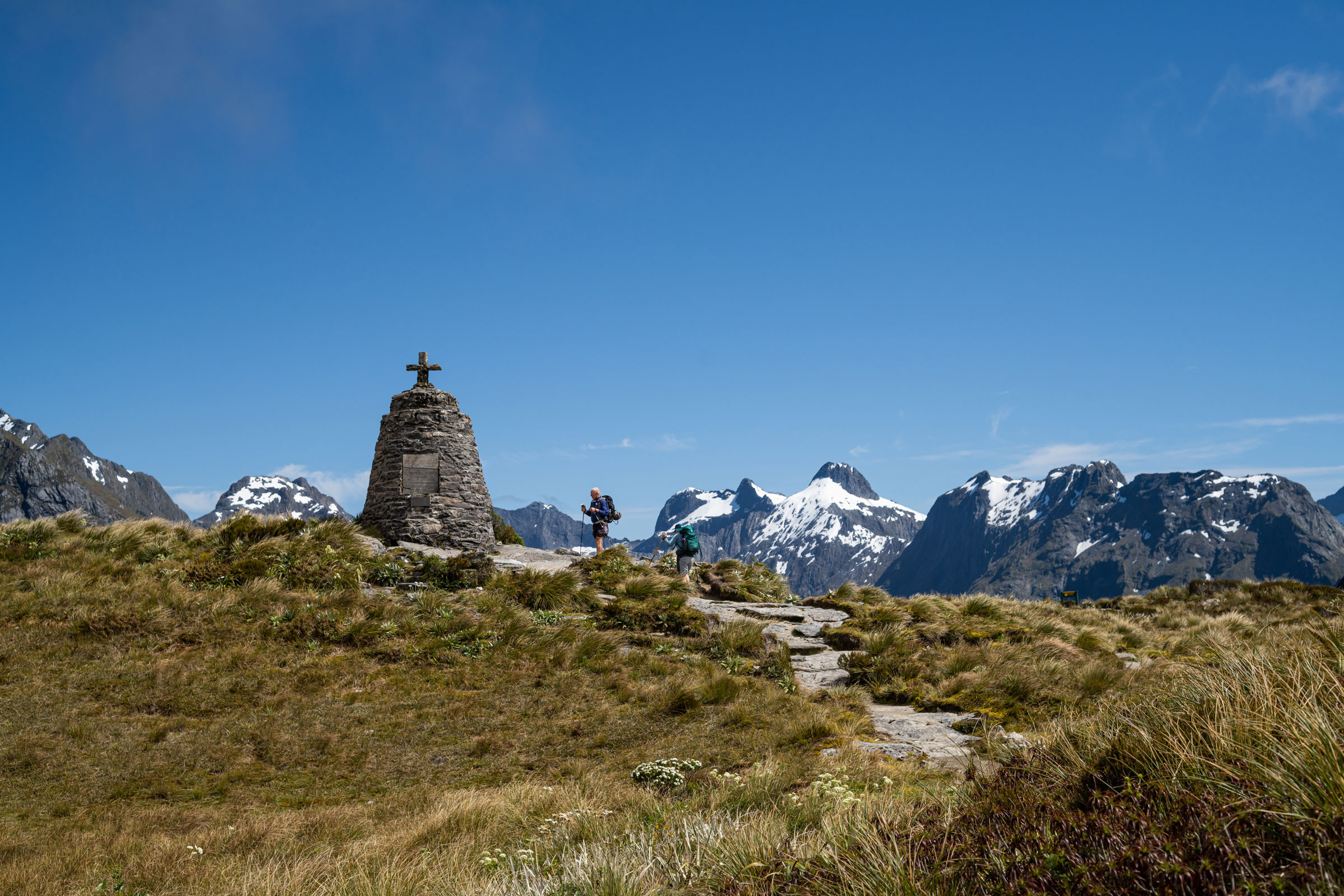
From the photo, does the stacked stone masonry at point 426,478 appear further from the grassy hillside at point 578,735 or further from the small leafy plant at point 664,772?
the small leafy plant at point 664,772

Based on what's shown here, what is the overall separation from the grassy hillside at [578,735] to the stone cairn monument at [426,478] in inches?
72.8

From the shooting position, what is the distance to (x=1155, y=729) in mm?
4625

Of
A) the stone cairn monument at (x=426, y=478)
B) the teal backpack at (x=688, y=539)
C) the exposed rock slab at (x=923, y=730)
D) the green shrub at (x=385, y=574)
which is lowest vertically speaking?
the exposed rock slab at (x=923, y=730)

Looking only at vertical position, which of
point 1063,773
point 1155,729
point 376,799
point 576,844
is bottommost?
point 376,799

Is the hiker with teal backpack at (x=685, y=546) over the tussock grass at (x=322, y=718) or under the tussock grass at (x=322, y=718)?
over

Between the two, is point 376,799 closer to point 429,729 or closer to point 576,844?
point 429,729

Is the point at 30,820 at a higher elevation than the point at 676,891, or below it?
below

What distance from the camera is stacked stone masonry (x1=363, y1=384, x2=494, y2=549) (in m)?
20.8

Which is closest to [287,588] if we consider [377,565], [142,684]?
[377,565]

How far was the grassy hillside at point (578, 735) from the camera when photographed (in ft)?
12.3

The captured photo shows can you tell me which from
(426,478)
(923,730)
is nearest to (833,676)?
(923,730)

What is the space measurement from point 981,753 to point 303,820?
7012mm

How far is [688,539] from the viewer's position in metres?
19.7

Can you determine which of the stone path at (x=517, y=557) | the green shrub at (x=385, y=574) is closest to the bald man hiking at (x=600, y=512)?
the stone path at (x=517, y=557)
